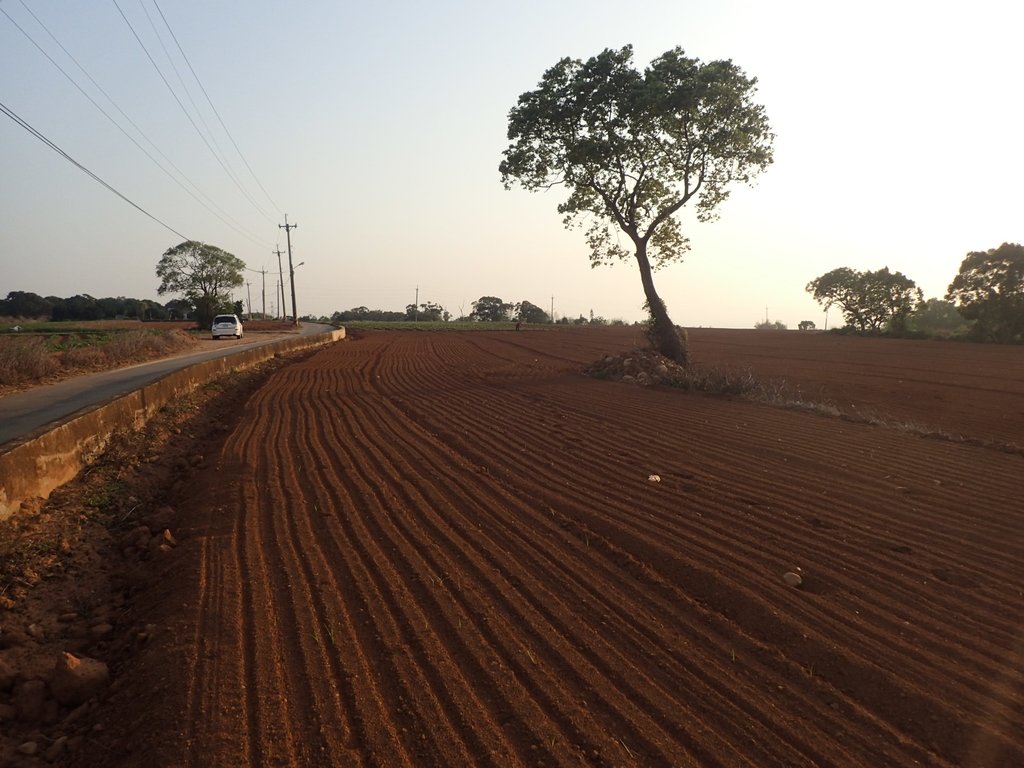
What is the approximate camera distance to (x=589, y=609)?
448 cm

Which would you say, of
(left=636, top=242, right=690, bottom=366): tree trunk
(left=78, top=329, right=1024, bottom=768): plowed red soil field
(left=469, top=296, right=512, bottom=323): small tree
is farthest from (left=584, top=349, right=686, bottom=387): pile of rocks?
(left=469, top=296, right=512, bottom=323): small tree

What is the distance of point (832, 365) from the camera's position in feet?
88.6

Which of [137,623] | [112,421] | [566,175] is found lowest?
[137,623]

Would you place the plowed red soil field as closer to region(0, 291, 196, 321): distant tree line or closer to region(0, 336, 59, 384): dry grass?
region(0, 336, 59, 384): dry grass

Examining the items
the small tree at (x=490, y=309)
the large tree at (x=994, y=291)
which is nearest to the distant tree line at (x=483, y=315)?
the small tree at (x=490, y=309)

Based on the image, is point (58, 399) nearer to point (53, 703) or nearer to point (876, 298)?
point (53, 703)

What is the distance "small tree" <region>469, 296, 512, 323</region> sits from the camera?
380 feet

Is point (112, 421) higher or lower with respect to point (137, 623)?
higher

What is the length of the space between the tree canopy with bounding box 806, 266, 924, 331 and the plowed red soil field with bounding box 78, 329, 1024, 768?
45.5m

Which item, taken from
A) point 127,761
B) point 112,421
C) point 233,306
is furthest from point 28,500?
point 233,306

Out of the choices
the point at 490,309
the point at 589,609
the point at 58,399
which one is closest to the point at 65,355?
the point at 58,399

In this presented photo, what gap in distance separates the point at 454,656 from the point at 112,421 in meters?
7.31

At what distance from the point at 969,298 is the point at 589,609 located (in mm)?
46061

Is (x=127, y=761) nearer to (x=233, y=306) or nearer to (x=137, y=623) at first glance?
(x=137, y=623)
